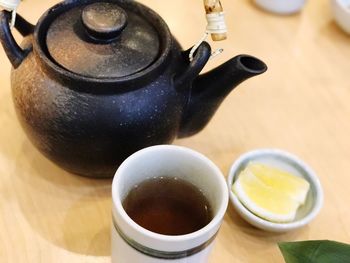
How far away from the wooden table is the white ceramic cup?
0.46 ft

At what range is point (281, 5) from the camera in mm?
1316

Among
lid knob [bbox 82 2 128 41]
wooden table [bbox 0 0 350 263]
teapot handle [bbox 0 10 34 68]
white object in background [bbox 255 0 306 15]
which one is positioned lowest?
wooden table [bbox 0 0 350 263]

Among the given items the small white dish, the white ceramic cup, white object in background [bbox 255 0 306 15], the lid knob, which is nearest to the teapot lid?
the lid knob

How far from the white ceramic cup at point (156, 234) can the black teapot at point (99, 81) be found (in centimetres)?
6

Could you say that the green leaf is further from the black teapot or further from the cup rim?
the black teapot

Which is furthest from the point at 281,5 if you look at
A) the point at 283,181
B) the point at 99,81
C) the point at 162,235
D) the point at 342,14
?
the point at 162,235

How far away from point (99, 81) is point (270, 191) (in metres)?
0.33

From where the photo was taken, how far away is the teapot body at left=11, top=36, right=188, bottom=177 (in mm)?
737

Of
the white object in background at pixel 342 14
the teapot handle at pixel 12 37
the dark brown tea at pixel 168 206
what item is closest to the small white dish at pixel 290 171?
the dark brown tea at pixel 168 206

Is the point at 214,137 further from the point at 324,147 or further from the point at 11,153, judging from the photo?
the point at 11,153

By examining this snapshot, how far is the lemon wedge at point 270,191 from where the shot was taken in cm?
82

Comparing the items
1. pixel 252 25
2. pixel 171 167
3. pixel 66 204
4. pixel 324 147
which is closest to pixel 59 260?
pixel 66 204

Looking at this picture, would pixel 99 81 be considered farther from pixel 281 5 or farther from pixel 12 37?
pixel 281 5

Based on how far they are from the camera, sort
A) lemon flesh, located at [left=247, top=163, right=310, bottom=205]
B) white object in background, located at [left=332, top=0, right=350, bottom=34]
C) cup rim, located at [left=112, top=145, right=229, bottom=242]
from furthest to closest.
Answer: white object in background, located at [left=332, top=0, right=350, bottom=34] < lemon flesh, located at [left=247, top=163, right=310, bottom=205] < cup rim, located at [left=112, top=145, right=229, bottom=242]
